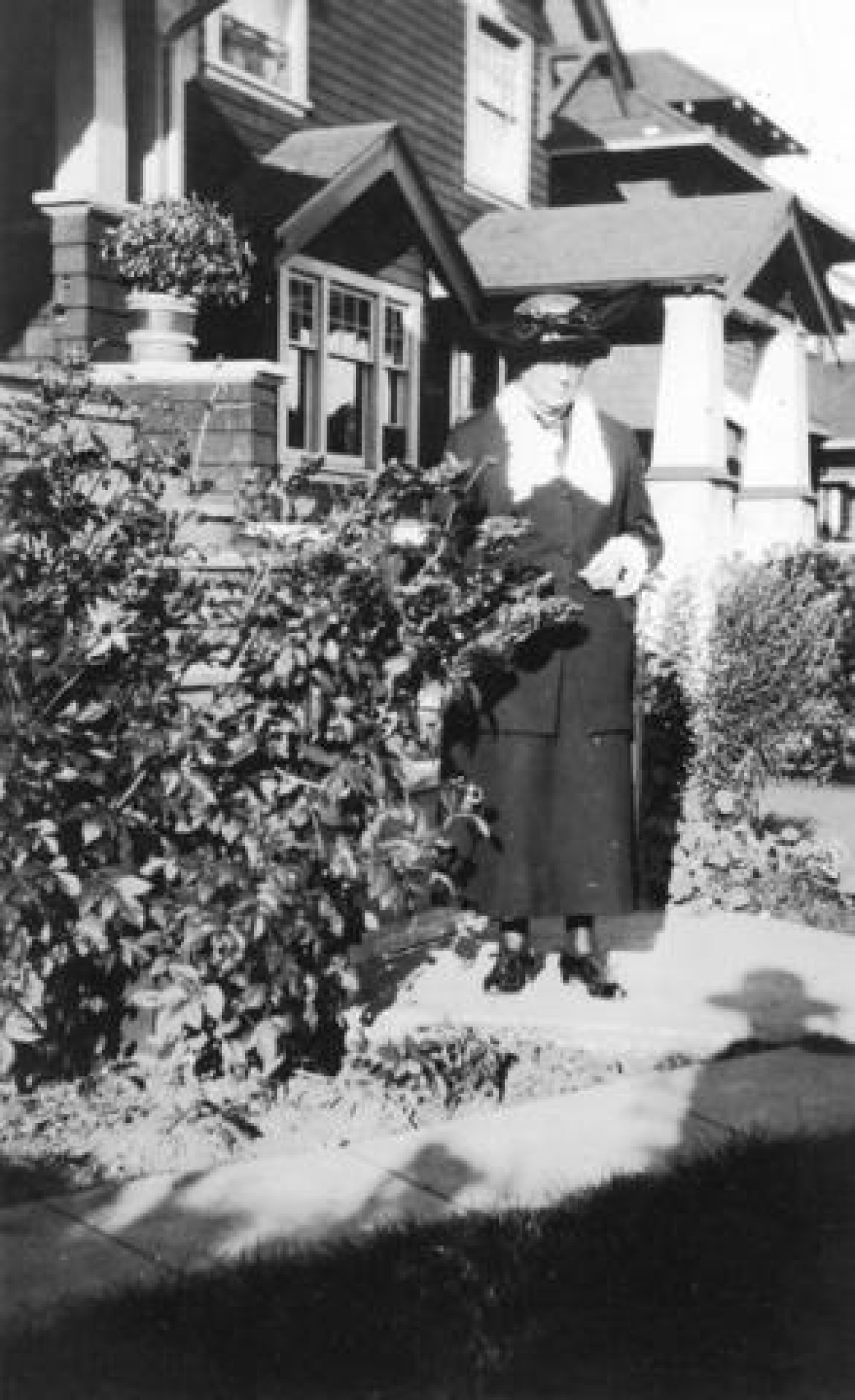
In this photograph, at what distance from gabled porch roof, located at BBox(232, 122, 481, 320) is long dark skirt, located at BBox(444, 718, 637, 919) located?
8.25m

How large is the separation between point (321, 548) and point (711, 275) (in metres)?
11.8

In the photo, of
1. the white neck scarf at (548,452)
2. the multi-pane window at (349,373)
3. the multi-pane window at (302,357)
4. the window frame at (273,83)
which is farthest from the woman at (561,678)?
the multi-pane window at (349,373)

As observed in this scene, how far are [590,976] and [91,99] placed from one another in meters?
7.24

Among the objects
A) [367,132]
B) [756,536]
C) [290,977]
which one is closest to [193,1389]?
[290,977]

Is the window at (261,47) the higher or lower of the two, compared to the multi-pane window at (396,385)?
higher

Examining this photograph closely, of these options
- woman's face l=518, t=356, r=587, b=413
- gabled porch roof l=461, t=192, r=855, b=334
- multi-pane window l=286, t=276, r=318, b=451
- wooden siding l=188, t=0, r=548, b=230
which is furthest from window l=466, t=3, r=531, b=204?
woman's face l=518, t=356, r=587, b=413

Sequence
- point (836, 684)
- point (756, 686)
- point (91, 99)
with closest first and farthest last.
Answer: point (756, 686) → point (91, 99) → point (836, 684)

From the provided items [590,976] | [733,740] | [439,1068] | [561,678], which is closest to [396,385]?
[733,740]

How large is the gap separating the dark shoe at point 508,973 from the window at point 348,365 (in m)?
8.46

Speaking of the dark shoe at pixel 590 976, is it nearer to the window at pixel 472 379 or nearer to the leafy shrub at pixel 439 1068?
the leafy shrub at pixel 439 1068

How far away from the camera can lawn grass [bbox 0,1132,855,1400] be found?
2561 mm

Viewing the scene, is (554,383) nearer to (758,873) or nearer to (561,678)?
(561,678)

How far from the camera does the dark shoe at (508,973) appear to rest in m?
Result: 4.79

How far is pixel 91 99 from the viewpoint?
9820 mm
